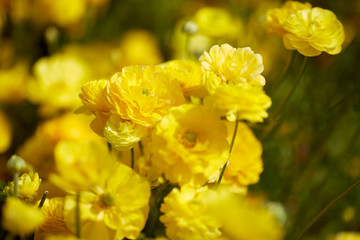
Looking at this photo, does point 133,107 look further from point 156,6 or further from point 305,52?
point 156,6

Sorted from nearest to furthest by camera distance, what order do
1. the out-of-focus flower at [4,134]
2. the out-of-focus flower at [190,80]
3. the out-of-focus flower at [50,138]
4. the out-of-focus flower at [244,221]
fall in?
the out-of-focus flower at [244,221]
the out-of-focus flower at [190,80]
the out-of-focus flower at [50,138]
the out-of-focus flower at [4,134]

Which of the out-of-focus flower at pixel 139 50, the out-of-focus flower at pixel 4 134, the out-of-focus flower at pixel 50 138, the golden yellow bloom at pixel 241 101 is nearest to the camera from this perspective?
the golden yellow bloom at pixel 241 101

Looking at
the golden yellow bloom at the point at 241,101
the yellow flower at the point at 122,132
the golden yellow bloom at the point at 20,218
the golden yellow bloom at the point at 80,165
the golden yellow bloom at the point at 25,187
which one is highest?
the golden yellow bloom at the point at 241,101

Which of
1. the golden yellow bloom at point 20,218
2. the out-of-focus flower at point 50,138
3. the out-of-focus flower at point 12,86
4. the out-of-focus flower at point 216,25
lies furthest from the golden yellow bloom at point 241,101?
the out-of-focus flower at point 12,86

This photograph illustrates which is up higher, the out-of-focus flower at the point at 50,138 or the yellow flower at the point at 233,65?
the yellow flower at the point at 233,65

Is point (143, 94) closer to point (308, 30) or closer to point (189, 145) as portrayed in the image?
point (189, 145)

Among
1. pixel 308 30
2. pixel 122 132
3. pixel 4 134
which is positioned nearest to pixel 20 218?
pixel 122 132

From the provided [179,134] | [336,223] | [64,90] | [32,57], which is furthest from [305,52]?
[32,57]

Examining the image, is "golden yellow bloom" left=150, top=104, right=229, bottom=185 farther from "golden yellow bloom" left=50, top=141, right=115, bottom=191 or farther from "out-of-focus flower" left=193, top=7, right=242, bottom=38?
"out-of-focus flower" left=193, top=7, right=242, bottom=38

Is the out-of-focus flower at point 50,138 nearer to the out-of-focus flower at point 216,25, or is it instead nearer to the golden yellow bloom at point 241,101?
the out-of-focus flower at point 216,25

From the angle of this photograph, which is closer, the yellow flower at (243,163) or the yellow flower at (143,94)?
the yellow flower at (143,94)
